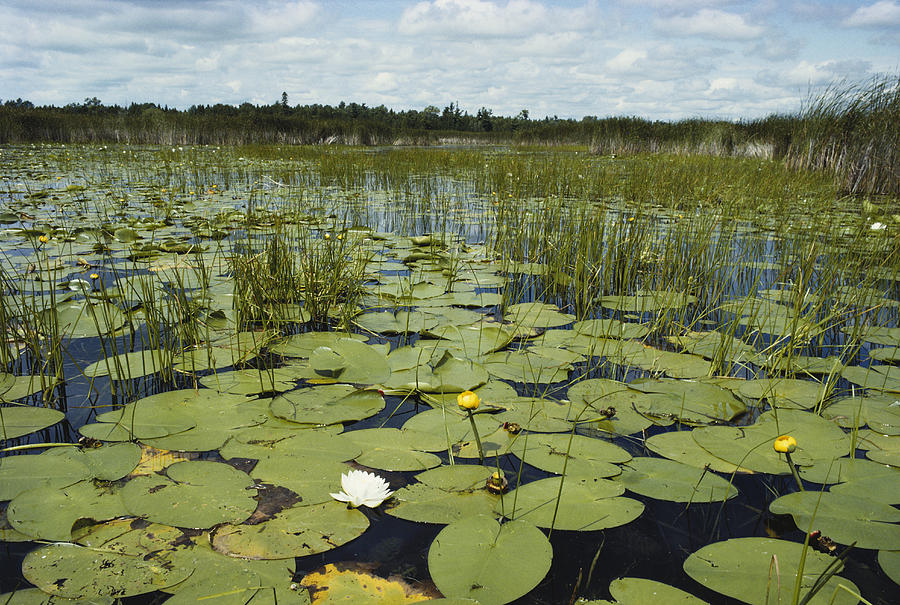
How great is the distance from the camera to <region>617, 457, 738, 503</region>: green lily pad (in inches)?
46.1

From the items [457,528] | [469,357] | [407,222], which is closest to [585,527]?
[457,528]

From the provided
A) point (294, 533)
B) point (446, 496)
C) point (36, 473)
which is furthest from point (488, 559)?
point (36, 473)

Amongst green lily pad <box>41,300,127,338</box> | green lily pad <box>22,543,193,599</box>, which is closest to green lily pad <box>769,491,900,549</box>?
green lily pad <box>22,543,193,599</box>

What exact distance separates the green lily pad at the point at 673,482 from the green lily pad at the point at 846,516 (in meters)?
0.11

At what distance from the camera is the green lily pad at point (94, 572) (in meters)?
0.86

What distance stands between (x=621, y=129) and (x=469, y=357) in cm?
1420

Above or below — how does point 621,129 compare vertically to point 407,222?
above

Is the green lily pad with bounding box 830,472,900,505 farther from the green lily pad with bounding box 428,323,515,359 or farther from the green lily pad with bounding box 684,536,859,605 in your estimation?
the green lily pad with bounding box 428,323,515,359

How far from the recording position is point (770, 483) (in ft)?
4.20

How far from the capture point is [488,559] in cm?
94

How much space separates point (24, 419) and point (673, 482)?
1.76m

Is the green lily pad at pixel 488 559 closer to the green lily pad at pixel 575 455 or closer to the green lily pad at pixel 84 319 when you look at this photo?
the green lily pad at pixel 575 455

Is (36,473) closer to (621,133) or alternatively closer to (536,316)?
(536,316)

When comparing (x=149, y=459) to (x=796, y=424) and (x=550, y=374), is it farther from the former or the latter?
(x=796, y=424)
